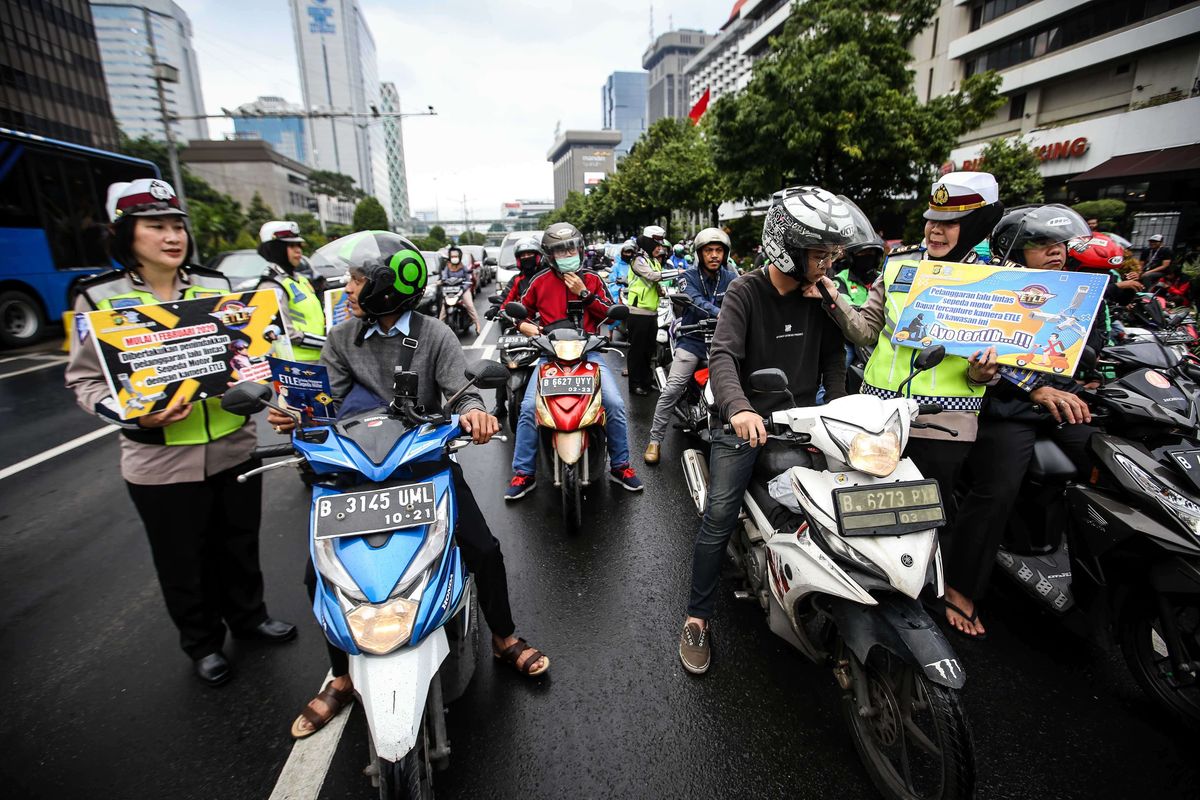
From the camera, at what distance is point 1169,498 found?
2445 millimetres

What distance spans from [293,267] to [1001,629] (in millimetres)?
5612

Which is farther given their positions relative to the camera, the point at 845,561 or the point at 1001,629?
the point at 1001,629

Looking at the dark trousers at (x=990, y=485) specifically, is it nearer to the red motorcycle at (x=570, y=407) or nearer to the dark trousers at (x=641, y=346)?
the red motorcycle at (x=570, y=407)

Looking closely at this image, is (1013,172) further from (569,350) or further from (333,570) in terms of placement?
(333,570)

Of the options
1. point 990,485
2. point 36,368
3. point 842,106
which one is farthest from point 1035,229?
point 842,106

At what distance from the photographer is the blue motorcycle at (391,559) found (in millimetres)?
1796

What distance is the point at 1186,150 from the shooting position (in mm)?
16922

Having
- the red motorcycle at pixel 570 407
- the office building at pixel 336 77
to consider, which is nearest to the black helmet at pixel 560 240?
the red motorcycle at pixel 570 407

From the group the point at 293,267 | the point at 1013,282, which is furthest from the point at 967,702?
the point at 293,267

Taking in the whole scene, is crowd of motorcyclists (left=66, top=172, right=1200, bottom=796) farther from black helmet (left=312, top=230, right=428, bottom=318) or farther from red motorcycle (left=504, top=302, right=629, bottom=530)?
red motorcycle (left=504, top=302, right=629, bottom=530)

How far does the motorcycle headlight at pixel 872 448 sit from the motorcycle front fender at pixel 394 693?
63.9 inches

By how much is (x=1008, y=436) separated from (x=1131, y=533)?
65cm

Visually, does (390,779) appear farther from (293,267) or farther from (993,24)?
(993,24)

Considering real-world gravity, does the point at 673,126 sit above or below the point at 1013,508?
above
